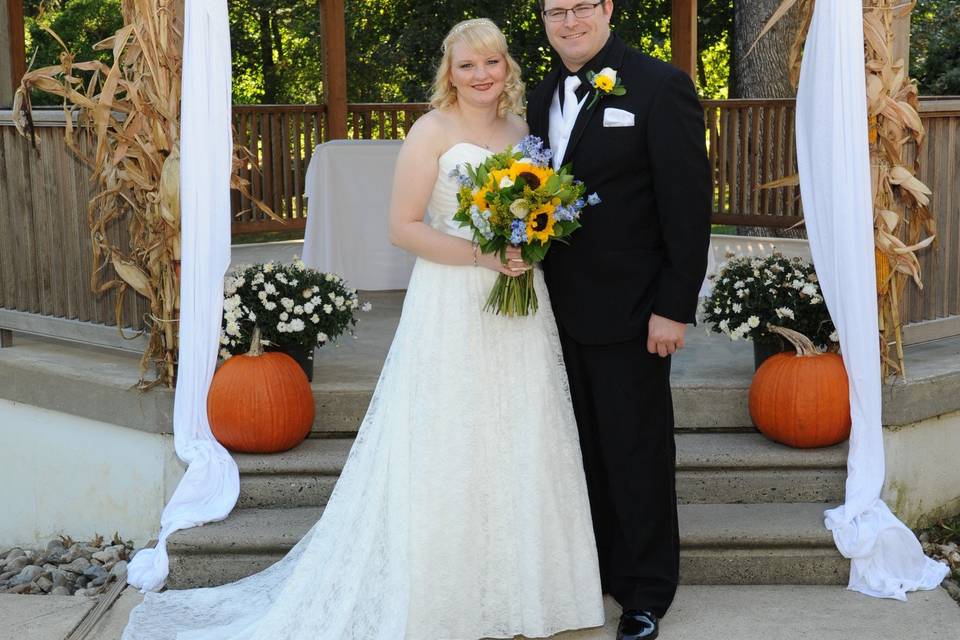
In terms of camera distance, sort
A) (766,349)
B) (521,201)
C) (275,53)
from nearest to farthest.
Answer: (521,201), (766,349), (275,53)

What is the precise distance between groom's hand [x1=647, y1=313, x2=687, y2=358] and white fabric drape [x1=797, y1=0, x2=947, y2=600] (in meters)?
1.03

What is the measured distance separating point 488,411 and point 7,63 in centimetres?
476

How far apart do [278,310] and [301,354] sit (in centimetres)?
24

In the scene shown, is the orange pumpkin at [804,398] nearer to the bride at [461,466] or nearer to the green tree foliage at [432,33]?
the bride at [461,466]

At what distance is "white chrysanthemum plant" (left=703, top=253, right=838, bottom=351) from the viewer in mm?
4914

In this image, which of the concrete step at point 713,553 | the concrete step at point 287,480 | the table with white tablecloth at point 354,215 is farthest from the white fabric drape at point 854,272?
the table with white tablecloth at point 354,215

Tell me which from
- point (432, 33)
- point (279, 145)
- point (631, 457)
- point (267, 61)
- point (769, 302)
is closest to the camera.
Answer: point (631, 457)

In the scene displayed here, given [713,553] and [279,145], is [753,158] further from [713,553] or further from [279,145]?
[713,553]

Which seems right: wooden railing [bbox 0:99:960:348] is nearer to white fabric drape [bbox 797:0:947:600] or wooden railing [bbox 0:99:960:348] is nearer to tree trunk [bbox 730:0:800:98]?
white fabric drape [bbox 797:0:947:600]

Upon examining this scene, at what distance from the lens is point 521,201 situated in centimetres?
336

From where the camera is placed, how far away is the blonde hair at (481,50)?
3.58 metres

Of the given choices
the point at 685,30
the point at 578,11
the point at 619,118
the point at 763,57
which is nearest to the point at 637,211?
the point at 619,118

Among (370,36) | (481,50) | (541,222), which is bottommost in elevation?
(541,222)

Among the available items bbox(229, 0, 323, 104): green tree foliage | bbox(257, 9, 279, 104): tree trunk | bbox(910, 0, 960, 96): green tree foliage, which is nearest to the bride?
bbox(910, 0, 960, 96): green tree foliage
